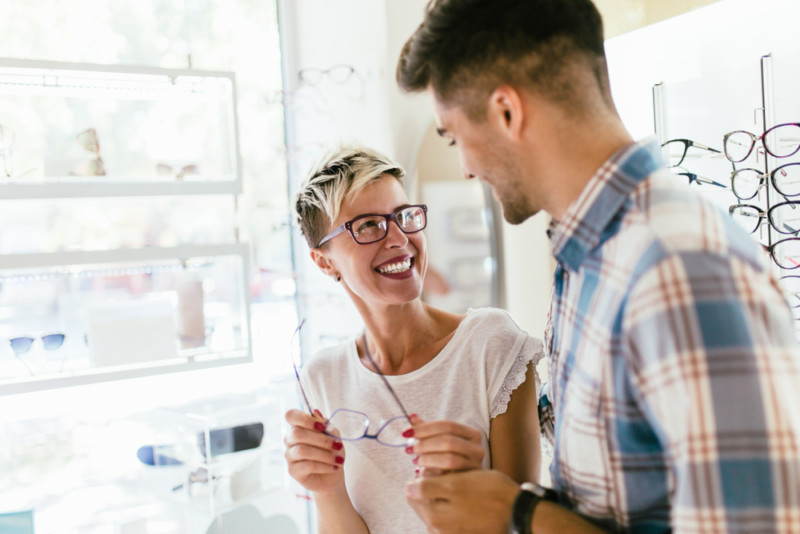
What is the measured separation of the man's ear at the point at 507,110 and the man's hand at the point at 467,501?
48 centimetres

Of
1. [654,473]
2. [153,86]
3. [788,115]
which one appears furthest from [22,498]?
[788,115]

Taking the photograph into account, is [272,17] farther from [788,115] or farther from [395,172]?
[788,115]

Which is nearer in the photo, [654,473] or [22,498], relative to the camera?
[654,473]

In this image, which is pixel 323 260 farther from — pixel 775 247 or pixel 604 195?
pixel 775 247

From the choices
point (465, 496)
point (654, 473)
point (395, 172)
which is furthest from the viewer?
point (395, 172)

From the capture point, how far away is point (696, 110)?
67.7 inches

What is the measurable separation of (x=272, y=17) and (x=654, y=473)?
311 cm

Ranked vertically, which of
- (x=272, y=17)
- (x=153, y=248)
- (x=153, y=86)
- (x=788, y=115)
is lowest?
(x=153, y=248)

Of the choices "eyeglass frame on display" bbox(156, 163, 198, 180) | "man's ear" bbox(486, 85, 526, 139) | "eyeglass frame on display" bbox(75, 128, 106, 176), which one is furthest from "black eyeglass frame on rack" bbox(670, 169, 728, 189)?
"eyeglass frame on display" bbox(75, 128, 106, 176)

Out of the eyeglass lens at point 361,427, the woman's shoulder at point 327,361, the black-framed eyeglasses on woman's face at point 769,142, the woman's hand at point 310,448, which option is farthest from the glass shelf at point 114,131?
Answer: the black-framed eyeglasses on woman's face at point 769,142

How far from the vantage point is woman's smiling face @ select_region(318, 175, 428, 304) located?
4.71 feet

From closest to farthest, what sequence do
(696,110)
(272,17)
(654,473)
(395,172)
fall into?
(654,473) → (395,172) → (696,110) → (272,17)

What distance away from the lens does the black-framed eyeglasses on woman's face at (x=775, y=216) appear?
1526 mm

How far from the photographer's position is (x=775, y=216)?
156cm
